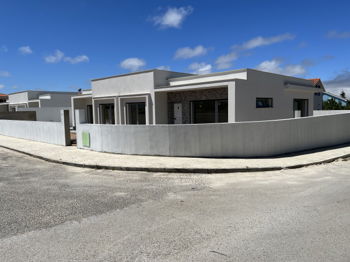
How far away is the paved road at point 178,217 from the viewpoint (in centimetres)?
354

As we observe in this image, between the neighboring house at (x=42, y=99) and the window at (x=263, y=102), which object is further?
the neighboring house at (x=42, y=99)

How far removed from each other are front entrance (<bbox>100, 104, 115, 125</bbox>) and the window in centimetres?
1161

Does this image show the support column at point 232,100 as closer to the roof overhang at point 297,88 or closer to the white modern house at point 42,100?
the roof overhang at point 297,88

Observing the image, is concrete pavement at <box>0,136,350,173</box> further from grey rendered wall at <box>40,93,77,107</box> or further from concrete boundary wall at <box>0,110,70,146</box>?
grey rendered wall at <box>40,93,77,107</box>

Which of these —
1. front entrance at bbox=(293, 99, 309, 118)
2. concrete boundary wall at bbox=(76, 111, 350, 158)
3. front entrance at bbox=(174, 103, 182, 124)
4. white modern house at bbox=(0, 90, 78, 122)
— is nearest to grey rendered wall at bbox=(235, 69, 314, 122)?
front entrance at bbox=(293, 99, 309, 118)

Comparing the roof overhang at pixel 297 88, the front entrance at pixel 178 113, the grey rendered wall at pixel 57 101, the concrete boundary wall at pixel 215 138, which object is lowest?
the concrete boundary wall at pixel 215 138

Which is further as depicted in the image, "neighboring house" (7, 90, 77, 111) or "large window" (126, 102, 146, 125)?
"neighboring house" (7, 90, 77, 111)

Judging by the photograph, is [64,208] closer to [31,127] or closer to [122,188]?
[122,188]

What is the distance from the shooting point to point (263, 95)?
1575cm

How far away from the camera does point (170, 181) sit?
7.34m

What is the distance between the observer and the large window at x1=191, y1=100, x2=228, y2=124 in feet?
51.8

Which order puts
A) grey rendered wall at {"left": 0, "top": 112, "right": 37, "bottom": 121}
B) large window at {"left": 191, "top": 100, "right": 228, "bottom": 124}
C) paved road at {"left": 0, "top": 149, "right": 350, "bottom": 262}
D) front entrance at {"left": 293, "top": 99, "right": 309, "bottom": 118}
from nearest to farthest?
paved road at {"left": 0, "top": 149, "right": 350, "bottom": 262}
large window at {"left": 191, "top": 100, "right": 228, "bottom": 124}
front entrance at {"left": 293, "top": 99, "right": 309, "bottom": 118}
grey rendered wall at {"left": 0, "top": 112, "right": 37, "bottom": 121}

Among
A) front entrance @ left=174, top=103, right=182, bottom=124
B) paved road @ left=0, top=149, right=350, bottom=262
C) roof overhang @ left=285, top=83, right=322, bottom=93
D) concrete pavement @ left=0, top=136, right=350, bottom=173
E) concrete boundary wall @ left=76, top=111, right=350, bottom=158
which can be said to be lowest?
paved road @ left=0, top=149, right=350, bottom=262

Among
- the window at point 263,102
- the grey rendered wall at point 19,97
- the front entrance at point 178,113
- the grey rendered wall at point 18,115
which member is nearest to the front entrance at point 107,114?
the front entrance at point 178,113
